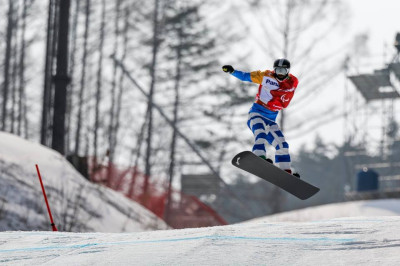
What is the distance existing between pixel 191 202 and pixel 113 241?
9.74 m

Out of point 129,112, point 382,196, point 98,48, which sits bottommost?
point 382,196

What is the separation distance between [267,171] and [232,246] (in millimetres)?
2196

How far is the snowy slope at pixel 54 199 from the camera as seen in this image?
13.0 meters

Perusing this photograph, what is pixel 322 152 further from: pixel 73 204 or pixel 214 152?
pixel 73 204

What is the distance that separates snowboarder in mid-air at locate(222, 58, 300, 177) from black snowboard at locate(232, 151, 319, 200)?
0.07 m

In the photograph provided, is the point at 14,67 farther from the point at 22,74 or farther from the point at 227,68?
the point at 227,68

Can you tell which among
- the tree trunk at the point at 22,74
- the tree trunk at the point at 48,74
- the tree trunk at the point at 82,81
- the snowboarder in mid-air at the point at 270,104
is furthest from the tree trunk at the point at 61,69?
the tree trunk at the point at 22,74

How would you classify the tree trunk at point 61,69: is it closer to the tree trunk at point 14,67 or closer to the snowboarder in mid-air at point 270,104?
the snowboarder in mid-air at point 270,104

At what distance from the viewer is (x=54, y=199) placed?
13.9m

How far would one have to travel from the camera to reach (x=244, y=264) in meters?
6.40

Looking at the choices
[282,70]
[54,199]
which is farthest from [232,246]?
[54,199]

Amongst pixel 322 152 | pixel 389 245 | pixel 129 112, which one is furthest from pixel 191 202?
pixel 322 152

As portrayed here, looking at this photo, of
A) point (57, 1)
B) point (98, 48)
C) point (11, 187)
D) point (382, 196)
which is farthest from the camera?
point (98, 48)

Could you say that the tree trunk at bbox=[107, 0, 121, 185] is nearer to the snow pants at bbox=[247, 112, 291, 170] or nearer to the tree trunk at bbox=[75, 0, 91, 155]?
the tree trunk at bbox=[75, 0, 91, 155]
